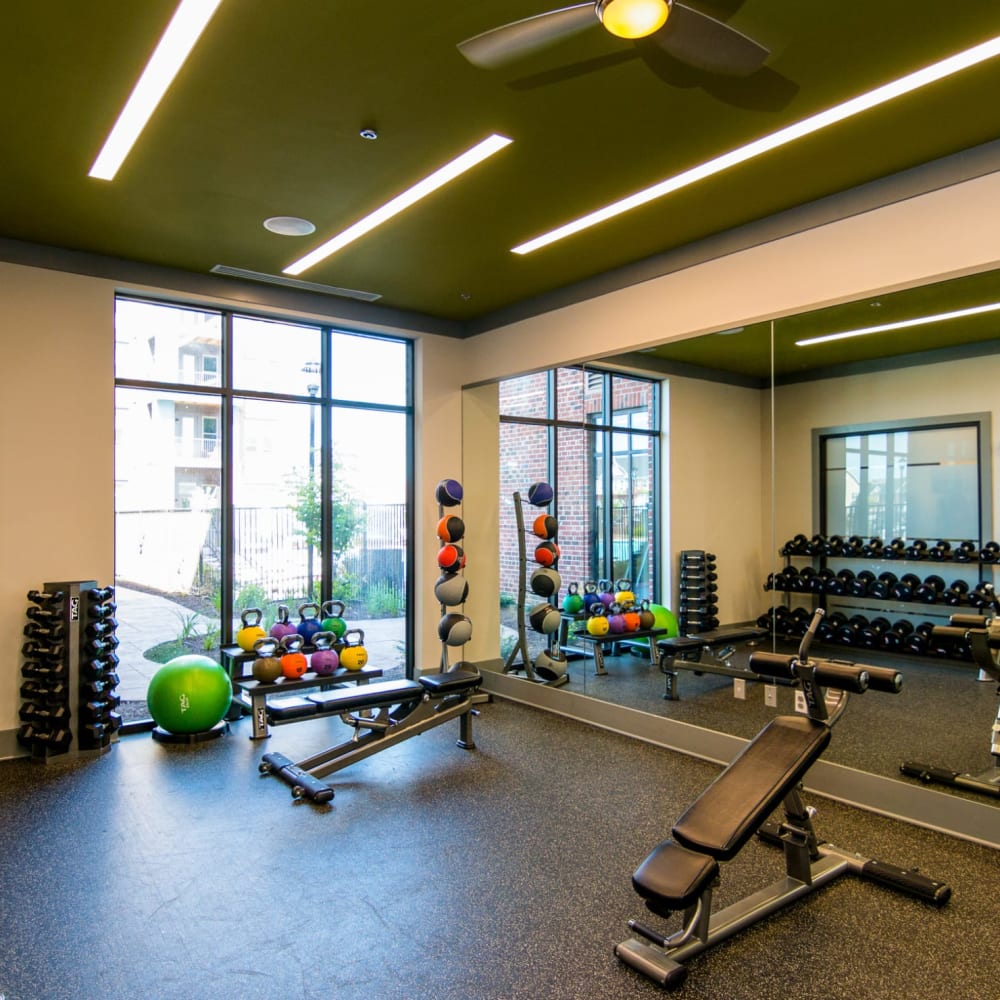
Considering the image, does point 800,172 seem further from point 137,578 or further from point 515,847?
point 137,578

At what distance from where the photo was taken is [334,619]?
197 inches

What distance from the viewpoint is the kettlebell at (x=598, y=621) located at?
5.12 m

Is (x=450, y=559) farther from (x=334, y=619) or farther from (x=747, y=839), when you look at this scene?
(x=747, y=839)

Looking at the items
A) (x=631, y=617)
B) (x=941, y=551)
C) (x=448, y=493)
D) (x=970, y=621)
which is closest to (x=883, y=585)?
(x=941, y=551)

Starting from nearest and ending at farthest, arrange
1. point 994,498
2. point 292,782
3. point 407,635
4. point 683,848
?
point 683,848, point 994,498, point 292,782, point 407,635

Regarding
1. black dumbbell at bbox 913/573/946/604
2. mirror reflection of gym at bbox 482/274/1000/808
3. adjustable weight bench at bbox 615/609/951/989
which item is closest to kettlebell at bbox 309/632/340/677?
mirror reflection of gym at bbox 482/274/1000/808

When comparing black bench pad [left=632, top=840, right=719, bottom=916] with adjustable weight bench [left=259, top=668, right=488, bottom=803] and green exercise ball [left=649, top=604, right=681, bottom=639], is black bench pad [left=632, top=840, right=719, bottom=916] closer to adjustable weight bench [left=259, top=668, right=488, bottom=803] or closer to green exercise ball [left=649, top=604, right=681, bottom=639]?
adjustable weight bench [left=259, top=668, right=488, bottom=803]

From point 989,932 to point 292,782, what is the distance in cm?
283

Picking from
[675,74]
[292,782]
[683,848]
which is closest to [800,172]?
[675,74]

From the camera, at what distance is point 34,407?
4164mm

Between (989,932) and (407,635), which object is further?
(407,635)

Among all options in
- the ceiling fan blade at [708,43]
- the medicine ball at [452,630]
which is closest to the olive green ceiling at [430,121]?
the ceiling fan blade at [708,43]

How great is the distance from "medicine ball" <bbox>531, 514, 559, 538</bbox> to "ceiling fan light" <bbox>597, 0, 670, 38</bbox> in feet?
11.7

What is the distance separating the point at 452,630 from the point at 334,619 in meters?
0.81
